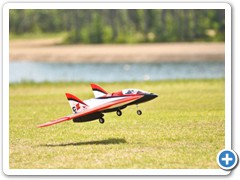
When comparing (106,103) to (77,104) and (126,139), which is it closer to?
(77,104)

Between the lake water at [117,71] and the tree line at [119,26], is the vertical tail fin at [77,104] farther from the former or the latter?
the lake water at [117,71]

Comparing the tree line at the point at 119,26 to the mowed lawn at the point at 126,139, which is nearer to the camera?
the mowed lawn at the point at 126,139

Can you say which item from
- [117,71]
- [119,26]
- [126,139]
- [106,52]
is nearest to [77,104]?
[126,139]

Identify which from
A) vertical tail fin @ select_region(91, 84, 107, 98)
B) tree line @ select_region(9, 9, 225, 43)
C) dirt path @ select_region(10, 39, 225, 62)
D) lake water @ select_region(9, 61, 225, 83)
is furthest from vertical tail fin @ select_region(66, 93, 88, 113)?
lake water @ select_region(9, 61, 225, 83)

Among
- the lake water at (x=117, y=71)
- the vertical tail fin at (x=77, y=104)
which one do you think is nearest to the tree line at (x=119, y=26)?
the lake water at (x=117, y=71)
